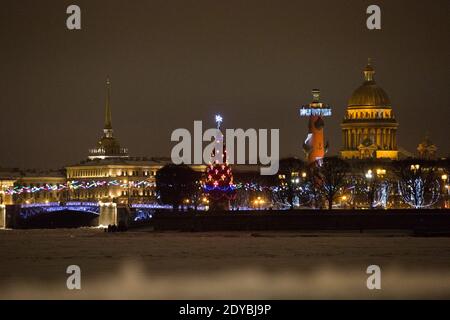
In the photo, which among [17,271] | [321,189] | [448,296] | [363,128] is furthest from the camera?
[363,128]

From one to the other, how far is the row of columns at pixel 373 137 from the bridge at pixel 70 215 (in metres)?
49.1

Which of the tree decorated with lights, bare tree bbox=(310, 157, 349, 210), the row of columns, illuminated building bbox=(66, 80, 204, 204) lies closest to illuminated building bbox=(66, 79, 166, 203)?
illuminated building bbox=(66, 80, 204, 204)

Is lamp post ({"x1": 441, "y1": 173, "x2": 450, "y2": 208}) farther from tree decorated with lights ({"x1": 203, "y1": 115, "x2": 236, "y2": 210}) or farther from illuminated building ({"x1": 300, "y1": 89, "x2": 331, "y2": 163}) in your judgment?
tree decorated with lights ({"x1": 203, "y1": 115, "x2": 236, "y2": 210})

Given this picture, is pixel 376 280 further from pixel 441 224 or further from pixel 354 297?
pixel 441 224

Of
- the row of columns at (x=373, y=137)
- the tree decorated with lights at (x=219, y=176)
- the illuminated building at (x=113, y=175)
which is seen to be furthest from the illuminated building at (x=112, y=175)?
the tree decorated with lights at (x=219, y=176)

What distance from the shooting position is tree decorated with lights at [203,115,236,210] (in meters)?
86.6

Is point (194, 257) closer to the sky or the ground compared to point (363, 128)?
closer to the ground

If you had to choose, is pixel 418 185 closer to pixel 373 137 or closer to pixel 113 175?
pixel 373 137

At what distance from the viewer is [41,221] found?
123 m

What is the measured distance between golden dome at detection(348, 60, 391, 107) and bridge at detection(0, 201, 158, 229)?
165ft

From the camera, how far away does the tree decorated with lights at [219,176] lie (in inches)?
3410

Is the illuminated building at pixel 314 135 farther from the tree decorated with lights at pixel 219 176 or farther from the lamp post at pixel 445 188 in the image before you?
the tree decorated with lights at pixel 219 176

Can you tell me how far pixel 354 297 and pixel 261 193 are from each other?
83544 mm
